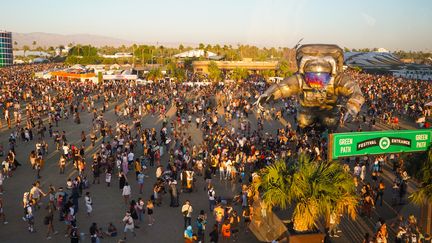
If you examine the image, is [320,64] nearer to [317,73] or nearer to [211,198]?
[317,73]

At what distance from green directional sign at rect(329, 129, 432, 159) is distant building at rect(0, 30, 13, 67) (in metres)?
116

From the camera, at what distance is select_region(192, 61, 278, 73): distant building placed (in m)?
68.2

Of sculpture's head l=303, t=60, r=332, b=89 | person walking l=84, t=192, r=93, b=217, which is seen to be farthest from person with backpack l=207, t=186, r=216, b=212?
sculpture's head l=303, t=60, r=332, b=89

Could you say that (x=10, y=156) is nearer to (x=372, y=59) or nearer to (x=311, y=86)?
(x=311, y=86)

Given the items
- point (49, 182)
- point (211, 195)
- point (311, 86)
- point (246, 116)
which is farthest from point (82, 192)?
point (246, 116)

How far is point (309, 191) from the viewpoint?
9.20 meters

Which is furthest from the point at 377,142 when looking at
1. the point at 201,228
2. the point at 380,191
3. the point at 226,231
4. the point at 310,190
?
the point at 201,228

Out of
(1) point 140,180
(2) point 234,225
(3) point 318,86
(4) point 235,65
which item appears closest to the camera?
(2) point 234,225

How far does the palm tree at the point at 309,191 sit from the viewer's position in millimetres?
9148

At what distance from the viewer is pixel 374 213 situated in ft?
40.7

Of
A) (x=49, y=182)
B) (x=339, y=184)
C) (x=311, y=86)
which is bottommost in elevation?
(x=49, y=182)

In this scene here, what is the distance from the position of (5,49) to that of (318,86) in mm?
114515

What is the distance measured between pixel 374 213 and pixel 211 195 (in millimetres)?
4841

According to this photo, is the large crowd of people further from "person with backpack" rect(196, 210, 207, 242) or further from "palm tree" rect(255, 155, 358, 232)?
"palm tree" rect(255, 155, 358, 232)
